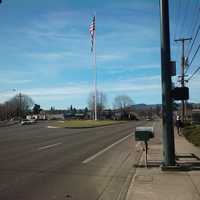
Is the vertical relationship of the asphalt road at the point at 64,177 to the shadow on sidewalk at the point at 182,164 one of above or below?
below

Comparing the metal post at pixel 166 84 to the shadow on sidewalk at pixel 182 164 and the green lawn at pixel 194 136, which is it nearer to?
the shadow on sidewalk at pixel 182 164

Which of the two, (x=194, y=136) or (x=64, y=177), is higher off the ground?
(x=194, y=136)

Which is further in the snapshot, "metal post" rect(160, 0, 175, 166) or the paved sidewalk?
"metal post" rect(160, 0, 175, 166)

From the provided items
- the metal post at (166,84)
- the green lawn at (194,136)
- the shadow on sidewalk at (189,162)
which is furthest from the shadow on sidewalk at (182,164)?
the green lawn at (194,136)

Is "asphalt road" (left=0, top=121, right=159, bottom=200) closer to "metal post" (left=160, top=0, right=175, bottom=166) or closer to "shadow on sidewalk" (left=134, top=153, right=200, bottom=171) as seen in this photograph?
"shadow on sidewalk" (left=134, top=153, right=200, bottom=171)

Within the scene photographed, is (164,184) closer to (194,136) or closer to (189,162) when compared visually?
(189,162)

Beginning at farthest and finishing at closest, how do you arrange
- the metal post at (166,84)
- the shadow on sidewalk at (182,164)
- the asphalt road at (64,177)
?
the metal post at (166,84) → the shadow on sidewalk at (182,164) → the asphalt road at (64,177)

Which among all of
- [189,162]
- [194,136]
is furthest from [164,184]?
[194,136]

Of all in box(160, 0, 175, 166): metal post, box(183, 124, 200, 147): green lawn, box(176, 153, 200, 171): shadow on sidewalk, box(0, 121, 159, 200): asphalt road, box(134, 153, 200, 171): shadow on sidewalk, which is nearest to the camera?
box(0, 121, 159, 200): asphalt road

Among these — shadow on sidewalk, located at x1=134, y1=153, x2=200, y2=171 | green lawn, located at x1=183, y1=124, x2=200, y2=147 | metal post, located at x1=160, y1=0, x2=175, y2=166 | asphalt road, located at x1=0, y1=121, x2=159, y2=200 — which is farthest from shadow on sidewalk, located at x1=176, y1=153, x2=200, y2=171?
green lawn, located at x1=183, y1=124, x2=200, y2=147

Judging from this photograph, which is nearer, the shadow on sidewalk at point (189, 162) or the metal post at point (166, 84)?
the metal post at point (166, 84)

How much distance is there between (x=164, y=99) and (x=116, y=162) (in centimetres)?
422

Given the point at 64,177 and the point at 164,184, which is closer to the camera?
the point at 164,184

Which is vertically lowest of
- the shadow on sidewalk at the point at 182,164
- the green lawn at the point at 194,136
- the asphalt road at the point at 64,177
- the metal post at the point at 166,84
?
the asphalt road at the point at 64,177
